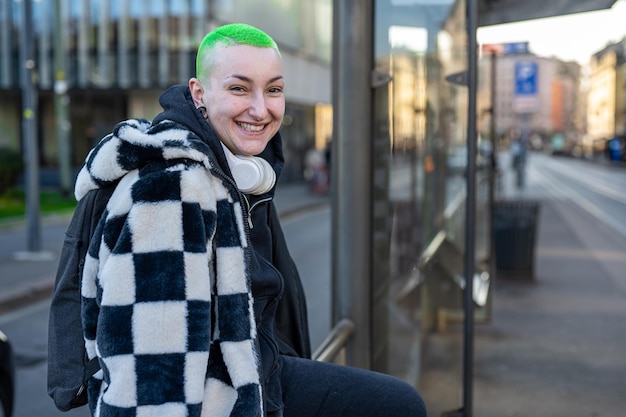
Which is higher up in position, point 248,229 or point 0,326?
point 248,229

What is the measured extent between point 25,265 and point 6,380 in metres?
7.06

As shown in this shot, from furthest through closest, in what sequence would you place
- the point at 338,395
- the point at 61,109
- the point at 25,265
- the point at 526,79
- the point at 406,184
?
the point at 61,109, the point at 526,79, the point at 25,265, the point at 406,184, the point at 338,395

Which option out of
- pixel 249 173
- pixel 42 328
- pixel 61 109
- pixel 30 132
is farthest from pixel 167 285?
pixel 61 109

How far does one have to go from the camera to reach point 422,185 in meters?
6.39

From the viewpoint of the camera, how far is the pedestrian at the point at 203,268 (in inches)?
56.7

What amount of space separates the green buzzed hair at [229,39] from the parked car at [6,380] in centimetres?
318

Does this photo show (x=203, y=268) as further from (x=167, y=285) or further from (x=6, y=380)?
(x=6, y=380)

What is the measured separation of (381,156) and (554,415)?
2334mm

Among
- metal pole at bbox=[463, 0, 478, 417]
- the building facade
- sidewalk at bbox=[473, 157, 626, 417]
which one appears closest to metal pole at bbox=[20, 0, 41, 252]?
sidewalk at bbox=[473, 157, 626, 417]

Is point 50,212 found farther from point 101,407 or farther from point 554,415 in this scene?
point 101,407

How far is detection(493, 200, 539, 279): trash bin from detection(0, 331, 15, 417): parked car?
21.7 feet

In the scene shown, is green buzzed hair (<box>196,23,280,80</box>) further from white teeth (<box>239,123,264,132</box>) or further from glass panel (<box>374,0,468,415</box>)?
glass panel (<box>374,0,468,415</box>)

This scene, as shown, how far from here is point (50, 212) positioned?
18312mm

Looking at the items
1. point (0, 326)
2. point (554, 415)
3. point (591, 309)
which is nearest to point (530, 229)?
point (591, 309)
